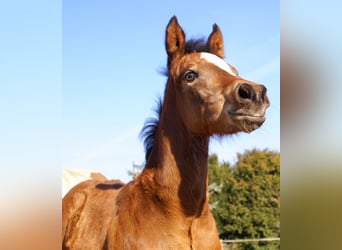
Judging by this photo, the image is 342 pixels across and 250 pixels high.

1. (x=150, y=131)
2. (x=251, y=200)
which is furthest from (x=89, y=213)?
(x=251, y=200)

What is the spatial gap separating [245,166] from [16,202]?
9.67 meters

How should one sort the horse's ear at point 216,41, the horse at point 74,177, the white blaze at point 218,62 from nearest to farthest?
the white blaze at point 218,62, the horse's ear at point 216,41, the horse at point 74,177

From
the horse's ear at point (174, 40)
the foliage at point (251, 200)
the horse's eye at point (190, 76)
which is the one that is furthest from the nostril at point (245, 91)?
the foliage at point (251, 200)

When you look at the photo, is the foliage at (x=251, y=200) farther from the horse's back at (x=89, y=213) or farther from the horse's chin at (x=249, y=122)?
the horse's chin at (x=249, y=122)

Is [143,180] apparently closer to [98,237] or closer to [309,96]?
[98,237]

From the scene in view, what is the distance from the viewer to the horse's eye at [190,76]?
2.32m

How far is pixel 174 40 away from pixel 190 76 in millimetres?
371

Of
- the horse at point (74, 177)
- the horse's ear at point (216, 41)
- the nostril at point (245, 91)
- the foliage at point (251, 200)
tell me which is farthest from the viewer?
the foliage at point (251, 200)

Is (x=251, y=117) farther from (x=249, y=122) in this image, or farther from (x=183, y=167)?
(x=183, y=167)

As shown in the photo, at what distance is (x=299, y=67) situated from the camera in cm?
99

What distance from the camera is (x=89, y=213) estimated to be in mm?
2850

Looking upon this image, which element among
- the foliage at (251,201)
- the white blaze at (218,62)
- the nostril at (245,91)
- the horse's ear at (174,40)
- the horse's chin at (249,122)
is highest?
the horse's ear at (174,40)

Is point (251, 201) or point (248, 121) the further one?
point (251, 201)

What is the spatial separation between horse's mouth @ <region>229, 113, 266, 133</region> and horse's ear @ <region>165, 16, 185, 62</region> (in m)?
0.72
